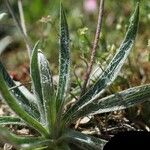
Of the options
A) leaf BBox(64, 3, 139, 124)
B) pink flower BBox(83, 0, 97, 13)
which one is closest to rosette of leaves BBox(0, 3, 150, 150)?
leaf BBox(64, 3, 139, 124)

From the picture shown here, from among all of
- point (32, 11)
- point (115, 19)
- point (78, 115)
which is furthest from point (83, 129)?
point (32, 11)

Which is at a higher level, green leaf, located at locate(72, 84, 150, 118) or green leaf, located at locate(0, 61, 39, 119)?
green leaf, located at locate(0, 61, 39, 119)

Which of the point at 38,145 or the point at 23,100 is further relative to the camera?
the point at 23,100

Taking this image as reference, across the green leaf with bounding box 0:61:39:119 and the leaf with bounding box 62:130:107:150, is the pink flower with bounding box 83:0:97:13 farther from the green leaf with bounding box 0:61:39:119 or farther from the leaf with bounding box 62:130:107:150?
the leaf with bounding box 62:130:107:150

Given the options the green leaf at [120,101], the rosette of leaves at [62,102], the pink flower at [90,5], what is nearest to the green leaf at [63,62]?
the rosette of leaves at [62,102]

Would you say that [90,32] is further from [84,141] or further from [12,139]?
[12,139]

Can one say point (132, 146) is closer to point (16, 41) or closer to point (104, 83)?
point (104, 83)

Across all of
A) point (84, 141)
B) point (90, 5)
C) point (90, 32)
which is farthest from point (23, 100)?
point (90, 5)

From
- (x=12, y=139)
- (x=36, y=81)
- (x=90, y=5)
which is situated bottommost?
(x=12, y=139)
